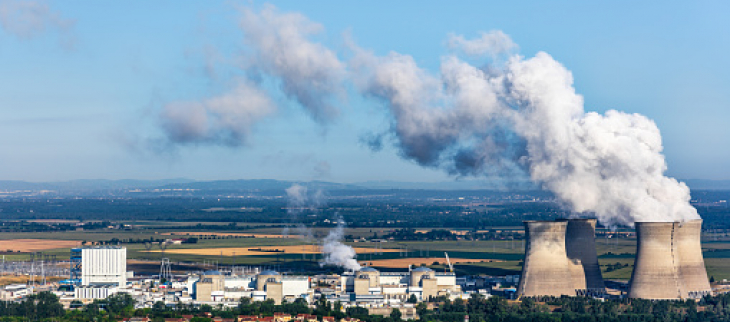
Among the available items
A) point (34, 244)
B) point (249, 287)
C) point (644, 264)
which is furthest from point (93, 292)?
point (34, 244)

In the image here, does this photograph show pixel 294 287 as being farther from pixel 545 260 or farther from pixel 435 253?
pixel 435 253

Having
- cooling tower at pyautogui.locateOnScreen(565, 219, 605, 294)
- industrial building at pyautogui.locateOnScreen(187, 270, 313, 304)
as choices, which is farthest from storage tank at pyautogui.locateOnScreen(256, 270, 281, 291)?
cooling tower at pyautogui.locateOnScreen(565, 219, 605, 294)

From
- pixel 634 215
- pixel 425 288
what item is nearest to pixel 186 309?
pixel 425 288

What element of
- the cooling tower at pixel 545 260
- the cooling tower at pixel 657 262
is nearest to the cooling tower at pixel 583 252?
the cooling tower at pixel 545 260

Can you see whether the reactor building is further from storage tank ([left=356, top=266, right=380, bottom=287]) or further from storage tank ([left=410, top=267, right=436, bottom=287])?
storage tank ([left=356, top=266, right=380, bottom=287])

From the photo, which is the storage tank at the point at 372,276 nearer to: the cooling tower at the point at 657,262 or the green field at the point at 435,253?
the green field at the point at 435,253

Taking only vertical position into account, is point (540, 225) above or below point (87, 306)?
above

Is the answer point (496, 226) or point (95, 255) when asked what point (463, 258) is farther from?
point (496, 226)

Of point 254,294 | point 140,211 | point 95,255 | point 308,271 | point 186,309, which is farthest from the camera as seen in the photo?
point 140,211
